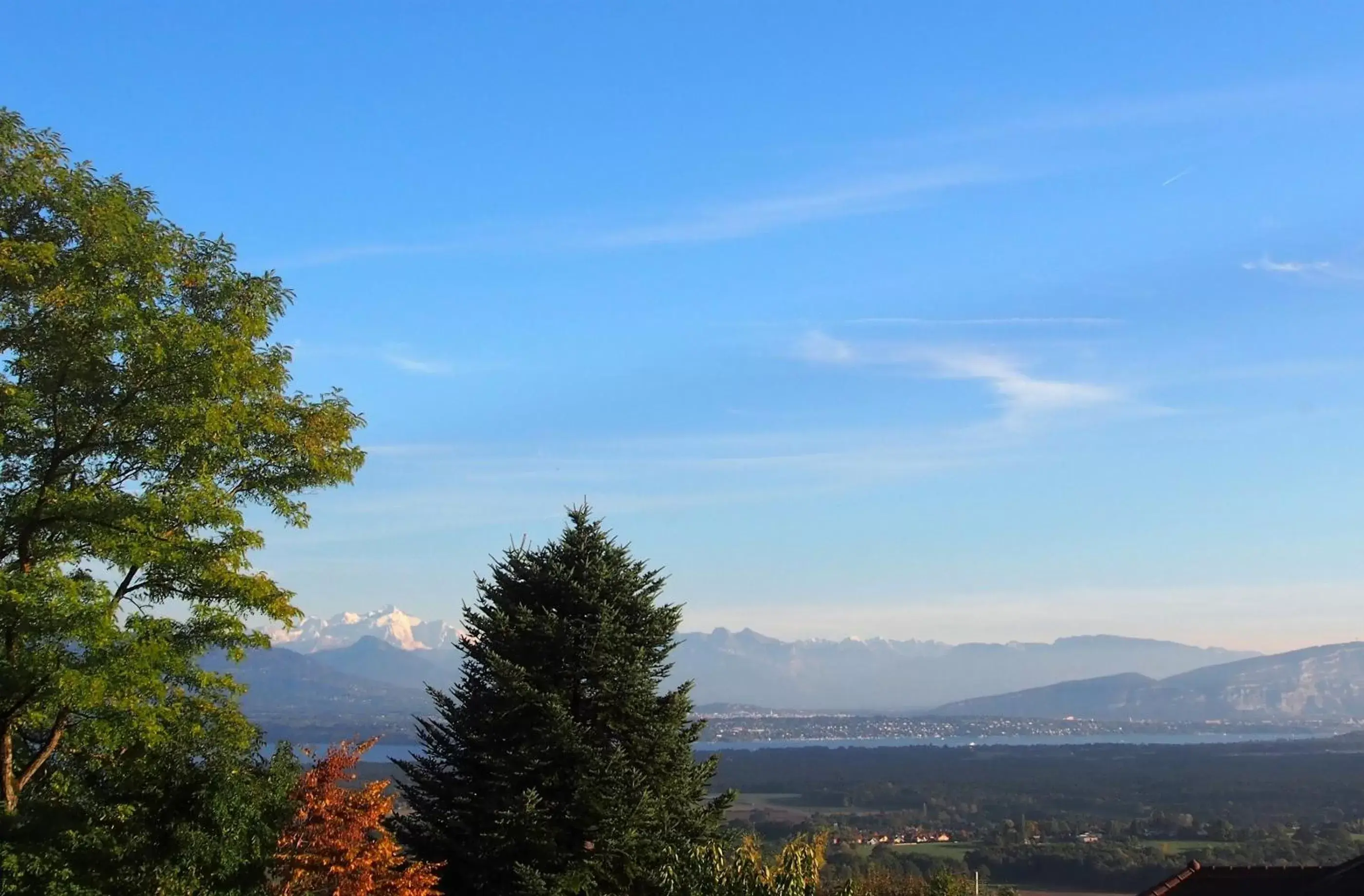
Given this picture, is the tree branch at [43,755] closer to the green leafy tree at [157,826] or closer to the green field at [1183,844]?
the green leafy tree at [157,826]

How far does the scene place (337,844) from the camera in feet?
48.1

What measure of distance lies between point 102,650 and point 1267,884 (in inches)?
935

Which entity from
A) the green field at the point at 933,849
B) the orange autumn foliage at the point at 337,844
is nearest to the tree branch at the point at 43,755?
the orange autumn foliage at the point at 337,844

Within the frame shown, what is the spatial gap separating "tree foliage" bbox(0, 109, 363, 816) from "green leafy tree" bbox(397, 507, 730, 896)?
5661 millimetres

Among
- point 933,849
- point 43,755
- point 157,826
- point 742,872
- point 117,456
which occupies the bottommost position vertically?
point 933,849

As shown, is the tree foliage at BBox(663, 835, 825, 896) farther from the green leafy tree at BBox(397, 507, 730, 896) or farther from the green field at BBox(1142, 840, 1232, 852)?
the green field at BBox(1142, 840, 1232, 852)

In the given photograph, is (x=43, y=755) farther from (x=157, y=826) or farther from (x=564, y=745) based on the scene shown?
(x=564, y=745)

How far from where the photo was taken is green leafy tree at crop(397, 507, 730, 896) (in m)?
20.8

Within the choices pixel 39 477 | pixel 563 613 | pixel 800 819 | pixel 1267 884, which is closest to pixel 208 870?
pixel 39 477

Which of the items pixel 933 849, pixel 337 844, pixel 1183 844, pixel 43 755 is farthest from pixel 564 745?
pixel 1183 844

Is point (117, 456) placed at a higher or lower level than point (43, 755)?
higher

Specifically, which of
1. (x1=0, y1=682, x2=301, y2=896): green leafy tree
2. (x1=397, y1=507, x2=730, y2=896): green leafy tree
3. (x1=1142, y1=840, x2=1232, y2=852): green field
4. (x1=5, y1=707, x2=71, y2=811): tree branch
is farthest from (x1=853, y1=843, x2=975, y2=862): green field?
(x1=0, y1=682, x2=301, y2=896): green leafy tree

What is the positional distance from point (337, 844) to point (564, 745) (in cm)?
688

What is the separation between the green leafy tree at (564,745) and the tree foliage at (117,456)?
18.6ft
